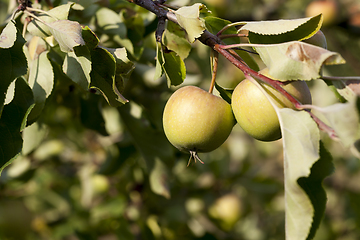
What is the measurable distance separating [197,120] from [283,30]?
0.23 meters

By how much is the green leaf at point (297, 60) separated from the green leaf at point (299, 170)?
74mm

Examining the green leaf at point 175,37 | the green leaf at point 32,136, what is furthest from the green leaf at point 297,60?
the green leaf at point 32,136

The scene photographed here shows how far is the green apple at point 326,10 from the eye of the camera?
2.41 metres

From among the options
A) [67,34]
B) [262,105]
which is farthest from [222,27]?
[67,34]

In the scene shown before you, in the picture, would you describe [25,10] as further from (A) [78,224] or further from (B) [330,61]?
(A) [78,224]

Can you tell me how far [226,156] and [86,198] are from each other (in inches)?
32.7

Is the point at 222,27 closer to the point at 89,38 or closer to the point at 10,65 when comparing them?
the point at 89,38

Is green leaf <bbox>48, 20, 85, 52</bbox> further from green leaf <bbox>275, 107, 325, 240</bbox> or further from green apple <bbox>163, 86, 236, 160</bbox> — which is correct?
green leaf <bbox>275, 107, 325, 240</bbox>

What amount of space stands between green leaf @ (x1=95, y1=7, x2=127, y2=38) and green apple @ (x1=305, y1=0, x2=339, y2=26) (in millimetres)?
1885

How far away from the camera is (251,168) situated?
205 cm

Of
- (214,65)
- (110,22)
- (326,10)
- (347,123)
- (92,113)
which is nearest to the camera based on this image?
(347,123)

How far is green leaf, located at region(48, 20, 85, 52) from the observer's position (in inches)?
24.7

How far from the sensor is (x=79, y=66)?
0.70m

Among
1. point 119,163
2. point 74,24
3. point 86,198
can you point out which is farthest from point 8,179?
point 74,24
